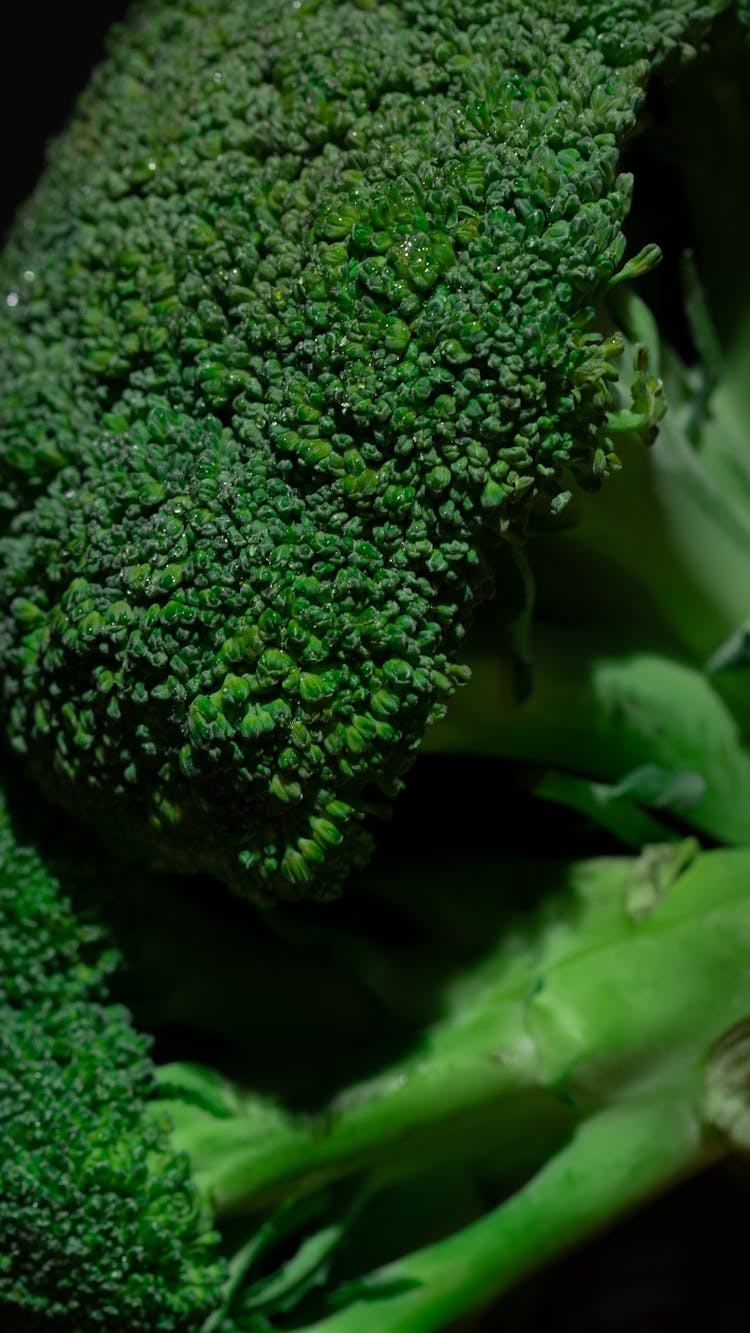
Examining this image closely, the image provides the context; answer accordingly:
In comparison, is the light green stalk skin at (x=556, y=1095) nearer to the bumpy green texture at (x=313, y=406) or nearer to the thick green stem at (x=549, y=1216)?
the thick green stem at (x=549, y=1216)

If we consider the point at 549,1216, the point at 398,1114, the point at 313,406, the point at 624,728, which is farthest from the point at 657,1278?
the point at 313,406

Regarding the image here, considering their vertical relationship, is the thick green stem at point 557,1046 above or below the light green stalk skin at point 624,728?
below

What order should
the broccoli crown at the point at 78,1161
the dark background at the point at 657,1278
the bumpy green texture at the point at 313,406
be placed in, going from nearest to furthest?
the bumpy green texture at the point at 313,406
the broccoli crown at the point at 78,1161
the dark background at the point at 657,1278

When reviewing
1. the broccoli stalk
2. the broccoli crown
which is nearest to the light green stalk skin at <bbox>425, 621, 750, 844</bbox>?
the broccoli stalk

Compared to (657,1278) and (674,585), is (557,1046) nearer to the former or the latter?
(674,585)

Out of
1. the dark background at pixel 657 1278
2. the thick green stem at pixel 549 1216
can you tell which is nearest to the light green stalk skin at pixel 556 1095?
the thick green stem at pixel 549 1216

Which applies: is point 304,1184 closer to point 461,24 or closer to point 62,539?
point 62,539
